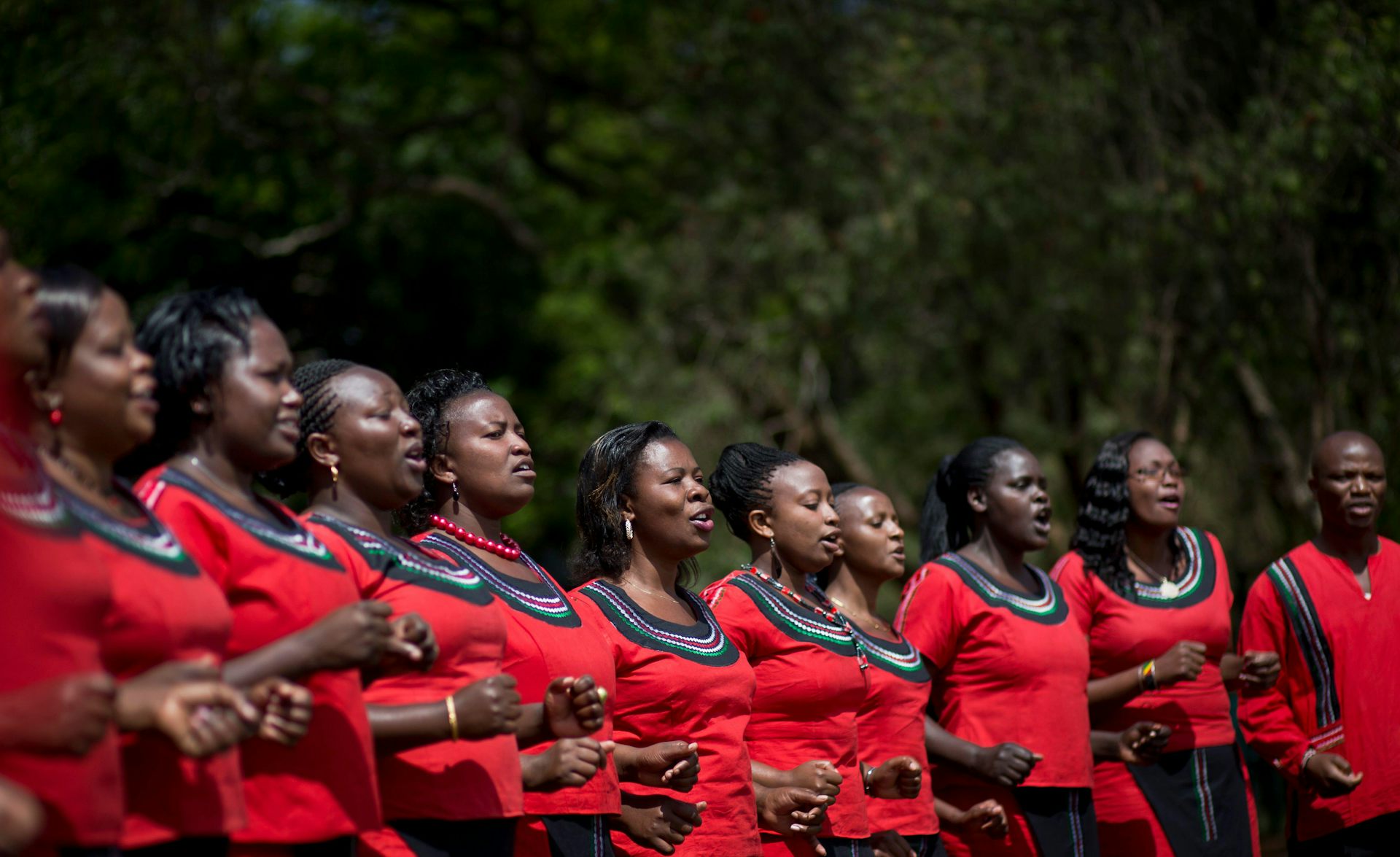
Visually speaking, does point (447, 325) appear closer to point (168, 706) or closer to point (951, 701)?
point (951, 701)

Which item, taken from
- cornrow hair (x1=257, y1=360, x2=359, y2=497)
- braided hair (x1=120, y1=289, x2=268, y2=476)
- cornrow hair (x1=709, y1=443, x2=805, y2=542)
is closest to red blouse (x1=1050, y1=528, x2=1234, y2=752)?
cornrow hair (x1=709, y1=443, x2=805, y2=542)

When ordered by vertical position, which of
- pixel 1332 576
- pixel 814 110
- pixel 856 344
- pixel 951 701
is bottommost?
pixel 951 701

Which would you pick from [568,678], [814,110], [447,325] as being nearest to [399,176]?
[447,325]

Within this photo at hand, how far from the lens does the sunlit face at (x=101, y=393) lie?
8.52 feet

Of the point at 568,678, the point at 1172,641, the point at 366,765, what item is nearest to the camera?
the point at 366,765

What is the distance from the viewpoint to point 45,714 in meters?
2.24

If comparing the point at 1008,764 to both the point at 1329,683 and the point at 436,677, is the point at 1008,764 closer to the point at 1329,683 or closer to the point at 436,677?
the point at 1329,683

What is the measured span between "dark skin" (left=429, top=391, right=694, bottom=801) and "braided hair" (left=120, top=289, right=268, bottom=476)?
3.58 ft

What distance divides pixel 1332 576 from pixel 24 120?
7.07 m

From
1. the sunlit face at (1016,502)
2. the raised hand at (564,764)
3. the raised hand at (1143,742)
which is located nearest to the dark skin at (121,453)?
the raised hand at (564,764)

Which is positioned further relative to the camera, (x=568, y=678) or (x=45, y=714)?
(x=568, y=678)

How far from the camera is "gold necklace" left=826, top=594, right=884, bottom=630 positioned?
5201 mm

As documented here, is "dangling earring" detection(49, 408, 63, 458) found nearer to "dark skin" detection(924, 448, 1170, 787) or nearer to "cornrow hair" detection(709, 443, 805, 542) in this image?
"cornrow hair" detection(709, 443, 805, 542)

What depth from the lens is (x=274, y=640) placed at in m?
2.87
